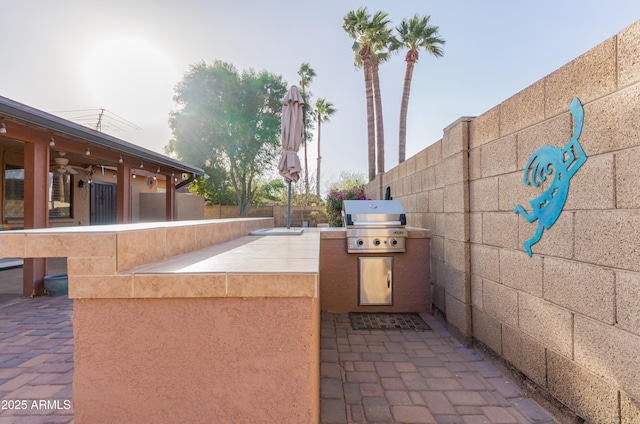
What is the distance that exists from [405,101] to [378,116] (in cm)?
160

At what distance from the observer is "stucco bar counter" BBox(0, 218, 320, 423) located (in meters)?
1.37

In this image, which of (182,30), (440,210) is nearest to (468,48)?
(440,210)

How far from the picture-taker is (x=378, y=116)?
12.4 meters

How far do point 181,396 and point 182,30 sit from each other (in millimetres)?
9989

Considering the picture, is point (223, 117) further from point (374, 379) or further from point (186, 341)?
point (186, 341)

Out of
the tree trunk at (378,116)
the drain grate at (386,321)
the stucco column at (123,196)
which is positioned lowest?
the drain grate at (386,321)

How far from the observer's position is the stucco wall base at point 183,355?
1373mm

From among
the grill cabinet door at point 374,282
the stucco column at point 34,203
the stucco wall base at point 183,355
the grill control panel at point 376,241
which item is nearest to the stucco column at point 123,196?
the stucco column at point 34,203

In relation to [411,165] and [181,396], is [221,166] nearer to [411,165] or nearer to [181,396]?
[411,165]

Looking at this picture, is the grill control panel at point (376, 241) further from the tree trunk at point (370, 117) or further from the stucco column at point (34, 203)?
the tree trunk at point (370, 117)

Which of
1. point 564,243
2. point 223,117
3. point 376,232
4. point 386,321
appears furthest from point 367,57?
point 564,243

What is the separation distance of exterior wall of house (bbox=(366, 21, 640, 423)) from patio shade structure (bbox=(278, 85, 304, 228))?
2.36m

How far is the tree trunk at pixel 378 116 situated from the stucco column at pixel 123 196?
8859mm

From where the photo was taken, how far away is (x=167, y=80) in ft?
50.9
